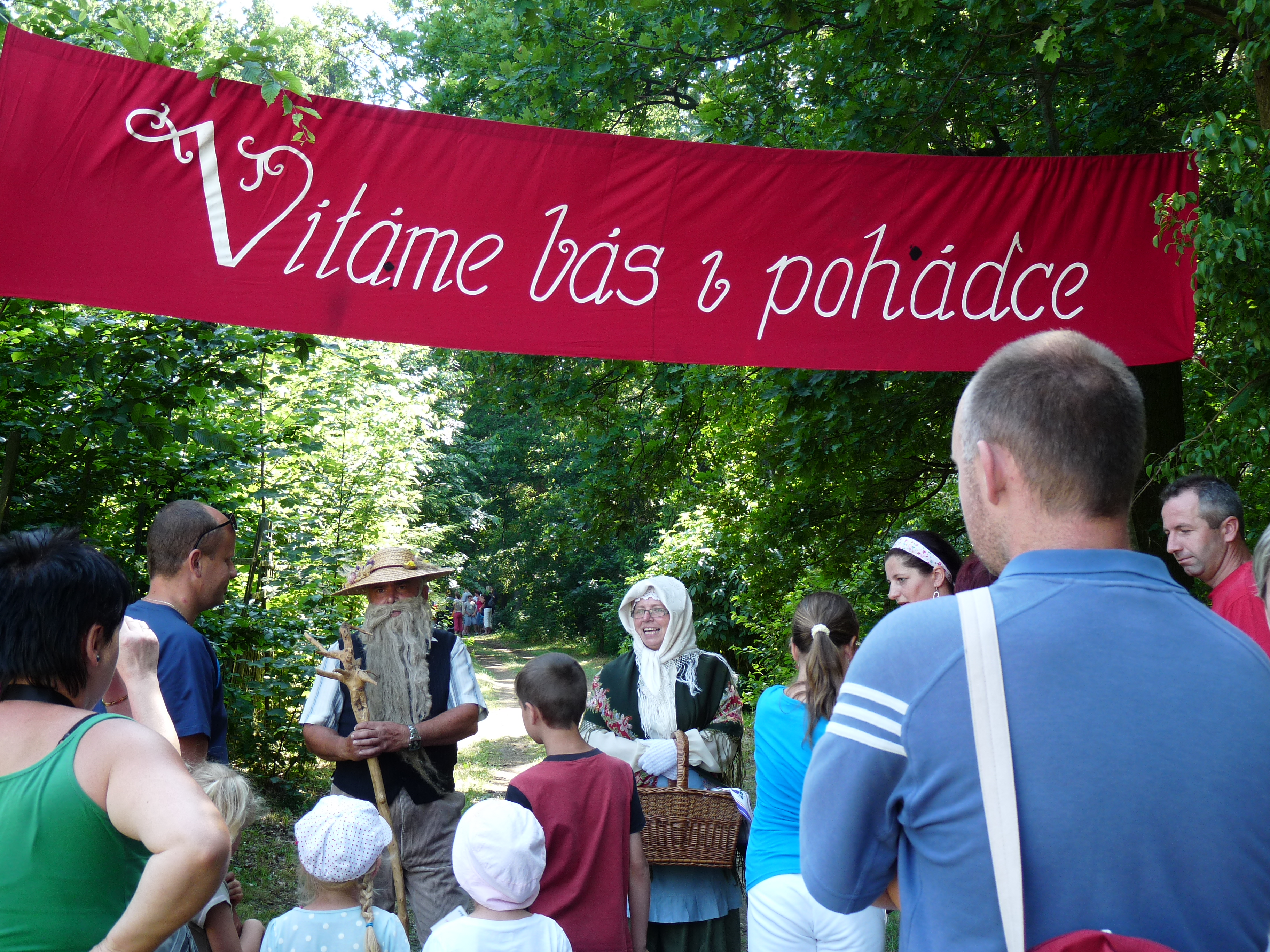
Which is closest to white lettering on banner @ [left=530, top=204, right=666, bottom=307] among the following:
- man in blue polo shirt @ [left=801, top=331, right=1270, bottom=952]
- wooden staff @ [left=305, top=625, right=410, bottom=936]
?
wooden staff @ [left=305, top=625, right=410, bottom=936]

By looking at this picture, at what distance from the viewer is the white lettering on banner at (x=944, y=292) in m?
4.32

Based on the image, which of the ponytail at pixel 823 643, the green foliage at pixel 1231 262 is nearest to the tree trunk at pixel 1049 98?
the green foliage at pixel 1231 262

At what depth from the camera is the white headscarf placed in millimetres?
4465

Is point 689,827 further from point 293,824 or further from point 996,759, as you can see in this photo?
point 293,824

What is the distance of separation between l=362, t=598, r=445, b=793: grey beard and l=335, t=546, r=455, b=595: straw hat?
14 cm

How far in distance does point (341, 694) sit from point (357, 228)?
6.64ft

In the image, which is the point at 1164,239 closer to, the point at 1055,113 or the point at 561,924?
the point at 1055,113

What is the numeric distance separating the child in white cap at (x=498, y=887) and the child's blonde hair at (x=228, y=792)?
0.69 metres

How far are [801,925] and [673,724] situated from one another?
113 cm

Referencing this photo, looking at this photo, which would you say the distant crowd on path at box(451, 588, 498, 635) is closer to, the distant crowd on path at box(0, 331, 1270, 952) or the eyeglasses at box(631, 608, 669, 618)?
the eyeglasses at box(631, 608, 669, 618)

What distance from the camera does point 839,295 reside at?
4.29 metres

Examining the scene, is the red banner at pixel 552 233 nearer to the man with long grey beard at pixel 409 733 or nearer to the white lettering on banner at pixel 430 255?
the white lettering on banner at pixel 430 255

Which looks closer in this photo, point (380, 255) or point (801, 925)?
point (801, 925)

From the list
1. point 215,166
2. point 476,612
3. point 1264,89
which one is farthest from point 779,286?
point 476,612
